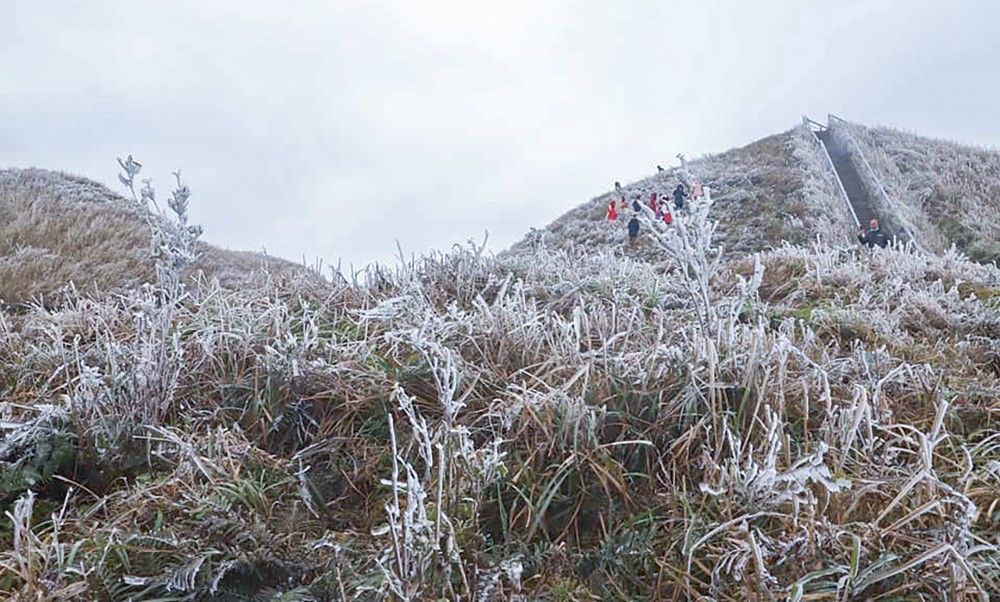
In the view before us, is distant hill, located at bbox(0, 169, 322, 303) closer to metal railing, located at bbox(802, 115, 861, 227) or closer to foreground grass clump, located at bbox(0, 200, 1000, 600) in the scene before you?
foreground grass clump, located at bbox(0, 200, 1000, 600)

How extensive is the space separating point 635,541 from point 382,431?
3.34 feet

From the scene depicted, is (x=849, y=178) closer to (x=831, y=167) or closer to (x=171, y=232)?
(x=831, y=167)

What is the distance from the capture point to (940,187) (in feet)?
75.9

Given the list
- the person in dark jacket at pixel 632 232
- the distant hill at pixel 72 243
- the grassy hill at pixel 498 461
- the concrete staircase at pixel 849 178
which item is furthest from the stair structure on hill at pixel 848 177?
the grassy hill at pixel 498 461

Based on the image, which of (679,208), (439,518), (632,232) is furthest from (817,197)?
(439,518)

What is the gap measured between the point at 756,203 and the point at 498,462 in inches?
930

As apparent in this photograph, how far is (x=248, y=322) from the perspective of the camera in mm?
2902

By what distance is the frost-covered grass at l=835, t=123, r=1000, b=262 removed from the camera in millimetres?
18812

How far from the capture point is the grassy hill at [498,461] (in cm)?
141

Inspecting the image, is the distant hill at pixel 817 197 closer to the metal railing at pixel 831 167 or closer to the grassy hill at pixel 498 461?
the metal railing at pixel 831 167

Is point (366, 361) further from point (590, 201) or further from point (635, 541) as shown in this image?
point (590, 201)

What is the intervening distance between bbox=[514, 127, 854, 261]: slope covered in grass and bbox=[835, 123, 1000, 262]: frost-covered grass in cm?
201

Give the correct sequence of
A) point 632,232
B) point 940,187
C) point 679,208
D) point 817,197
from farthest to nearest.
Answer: point 940,187, point 817,197, point 632,232, point 679,208

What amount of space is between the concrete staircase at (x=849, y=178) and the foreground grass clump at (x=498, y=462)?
20.6m
